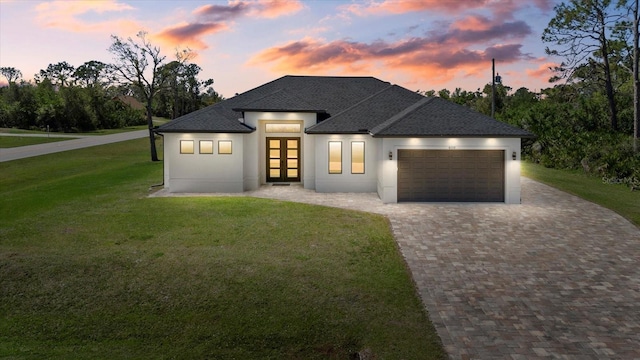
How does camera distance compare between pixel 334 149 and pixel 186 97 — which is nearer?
pixel 334 149

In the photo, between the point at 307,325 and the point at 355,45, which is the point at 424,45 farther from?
the point at 307,325

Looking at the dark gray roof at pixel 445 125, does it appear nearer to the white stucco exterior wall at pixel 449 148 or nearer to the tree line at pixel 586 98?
the white stucco exterior wall at pixel 449 148

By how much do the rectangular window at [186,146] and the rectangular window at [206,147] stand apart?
507 mm

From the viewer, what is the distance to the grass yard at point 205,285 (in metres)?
6.68

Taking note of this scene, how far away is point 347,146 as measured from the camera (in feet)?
64.0

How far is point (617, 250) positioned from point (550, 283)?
3.78 m

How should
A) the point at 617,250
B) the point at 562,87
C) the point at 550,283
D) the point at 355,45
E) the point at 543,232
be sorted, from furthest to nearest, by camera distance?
the point at 355,45 → the point at 562,87 → the point at 543,232 → the point at 617,250 → the point at 550,283

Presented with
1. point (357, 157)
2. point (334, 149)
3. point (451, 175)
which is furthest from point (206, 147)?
point (451, 175)

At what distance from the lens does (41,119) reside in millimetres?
60375

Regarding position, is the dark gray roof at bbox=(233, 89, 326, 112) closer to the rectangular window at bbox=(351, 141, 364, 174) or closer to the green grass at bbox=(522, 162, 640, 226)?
→ the rectangular window at bbox=(351, 141, 364, 174)

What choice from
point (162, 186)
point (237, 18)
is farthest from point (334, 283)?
point (237, 18)

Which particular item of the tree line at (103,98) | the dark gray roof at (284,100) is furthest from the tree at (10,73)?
the dark gray roof at (284,100)

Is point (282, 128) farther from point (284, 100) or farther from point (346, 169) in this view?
point (346, 169)

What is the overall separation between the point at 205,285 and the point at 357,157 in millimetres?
11949
